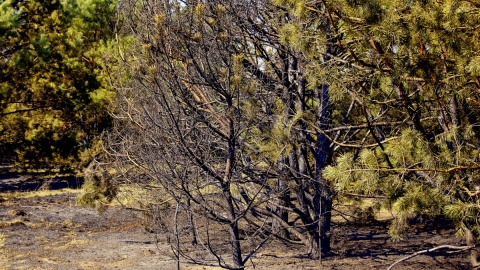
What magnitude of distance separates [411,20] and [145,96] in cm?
295

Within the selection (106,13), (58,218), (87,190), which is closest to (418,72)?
(87,190)

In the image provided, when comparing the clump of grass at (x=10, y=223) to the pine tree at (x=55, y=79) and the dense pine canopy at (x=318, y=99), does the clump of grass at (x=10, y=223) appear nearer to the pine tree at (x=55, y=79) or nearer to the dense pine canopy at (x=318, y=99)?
the dense pine canopy at (x=318, y=99)

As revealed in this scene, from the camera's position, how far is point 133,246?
1095 cm

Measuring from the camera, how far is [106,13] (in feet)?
71.6

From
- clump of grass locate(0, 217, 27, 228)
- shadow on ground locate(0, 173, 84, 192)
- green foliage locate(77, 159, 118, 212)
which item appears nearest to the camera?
green foliage locate(77, 159, 118, 212)

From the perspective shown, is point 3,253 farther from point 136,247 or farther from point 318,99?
point 318,99

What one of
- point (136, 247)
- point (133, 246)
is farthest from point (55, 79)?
point (136, 247)

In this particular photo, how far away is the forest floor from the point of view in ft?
28.9

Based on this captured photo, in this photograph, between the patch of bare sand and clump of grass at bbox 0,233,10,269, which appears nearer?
the patch of bare sand

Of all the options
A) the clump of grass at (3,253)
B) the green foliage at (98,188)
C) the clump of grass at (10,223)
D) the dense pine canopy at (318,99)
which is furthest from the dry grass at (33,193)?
the dense pine canopy at (318,99)

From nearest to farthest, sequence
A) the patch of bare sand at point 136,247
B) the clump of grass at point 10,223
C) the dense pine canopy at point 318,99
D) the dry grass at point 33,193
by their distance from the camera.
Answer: the dense pine canopy at point 318,99
the patch of bare sand at point 136,247
the clump of grass at point 10,223
the dry grass at point 33,193

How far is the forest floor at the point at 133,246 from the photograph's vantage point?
8.80 metres

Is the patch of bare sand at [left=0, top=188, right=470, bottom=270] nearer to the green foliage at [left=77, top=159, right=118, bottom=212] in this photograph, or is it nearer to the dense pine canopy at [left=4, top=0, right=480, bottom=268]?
the dense pine canopy at [left=4, top=0, right=480, bottom=268]

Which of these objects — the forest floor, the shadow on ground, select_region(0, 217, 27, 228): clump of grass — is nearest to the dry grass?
Answer: the shadow on ground
